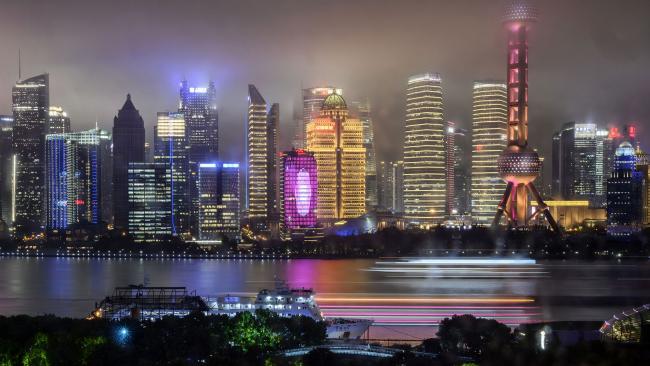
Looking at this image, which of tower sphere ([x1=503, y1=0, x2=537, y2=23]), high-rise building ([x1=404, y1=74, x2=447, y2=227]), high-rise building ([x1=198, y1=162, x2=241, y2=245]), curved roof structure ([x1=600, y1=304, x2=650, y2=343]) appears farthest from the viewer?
high-rise building ([x1=198, y1=162, x2=241, y2=245])

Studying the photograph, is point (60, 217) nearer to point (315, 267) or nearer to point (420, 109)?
point (420, 109)

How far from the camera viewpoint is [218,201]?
236 feet

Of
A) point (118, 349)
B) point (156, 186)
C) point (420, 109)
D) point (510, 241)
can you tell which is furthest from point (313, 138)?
point (118, 349)

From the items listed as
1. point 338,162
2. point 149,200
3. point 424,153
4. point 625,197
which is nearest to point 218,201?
point 149,200

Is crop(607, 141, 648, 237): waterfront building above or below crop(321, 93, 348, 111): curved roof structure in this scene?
below

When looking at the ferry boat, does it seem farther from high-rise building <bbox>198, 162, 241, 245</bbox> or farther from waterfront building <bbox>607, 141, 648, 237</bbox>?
high-rise building <bbox>198, 162, 241, 245</bbox>

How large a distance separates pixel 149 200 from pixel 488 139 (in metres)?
27.1

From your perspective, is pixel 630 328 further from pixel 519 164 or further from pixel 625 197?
pixel 625 197

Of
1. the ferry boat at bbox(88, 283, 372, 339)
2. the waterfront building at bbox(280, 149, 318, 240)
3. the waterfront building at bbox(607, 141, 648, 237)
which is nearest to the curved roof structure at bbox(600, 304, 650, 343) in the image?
the ferry boat at bbox(88, 283, 372, 339)

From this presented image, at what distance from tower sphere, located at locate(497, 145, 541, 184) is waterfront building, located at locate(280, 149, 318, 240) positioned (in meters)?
16.3

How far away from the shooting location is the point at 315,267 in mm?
43000

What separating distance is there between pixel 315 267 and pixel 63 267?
12.9 meters

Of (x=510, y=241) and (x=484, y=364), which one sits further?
(x=510, y=241)

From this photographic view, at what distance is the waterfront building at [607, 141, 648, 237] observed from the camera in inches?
2467
